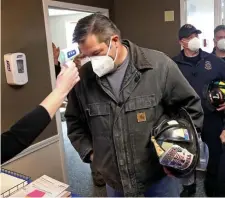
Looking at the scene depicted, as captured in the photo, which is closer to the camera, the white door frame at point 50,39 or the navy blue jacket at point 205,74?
the white door frame at point 50,39

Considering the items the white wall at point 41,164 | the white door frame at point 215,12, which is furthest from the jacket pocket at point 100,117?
the white door frame at point 215,12

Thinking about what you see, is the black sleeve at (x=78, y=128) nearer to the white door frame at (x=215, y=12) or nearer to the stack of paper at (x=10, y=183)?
the stack of paper at (x=10, y=183)

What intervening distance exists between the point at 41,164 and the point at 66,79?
1.39m

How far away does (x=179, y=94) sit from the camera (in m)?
1.39

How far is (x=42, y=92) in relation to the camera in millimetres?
2207

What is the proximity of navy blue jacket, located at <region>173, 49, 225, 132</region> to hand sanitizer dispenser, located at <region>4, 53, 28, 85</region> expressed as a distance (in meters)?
1.37

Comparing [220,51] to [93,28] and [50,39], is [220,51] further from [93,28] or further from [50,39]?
[93,28]

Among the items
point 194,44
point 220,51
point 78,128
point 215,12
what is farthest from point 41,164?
point 215,12

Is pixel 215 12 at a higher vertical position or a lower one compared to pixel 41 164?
higher

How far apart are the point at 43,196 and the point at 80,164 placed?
2.22 m

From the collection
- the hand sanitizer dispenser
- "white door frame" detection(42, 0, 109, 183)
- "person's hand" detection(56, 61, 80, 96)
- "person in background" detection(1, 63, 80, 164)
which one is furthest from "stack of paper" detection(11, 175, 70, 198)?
"white door frame" detection(42, 0, 109, 183)

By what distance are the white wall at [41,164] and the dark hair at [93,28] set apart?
112cm

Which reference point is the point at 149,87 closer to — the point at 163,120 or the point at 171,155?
the point at 163,120

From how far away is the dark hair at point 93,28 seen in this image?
134 cm
